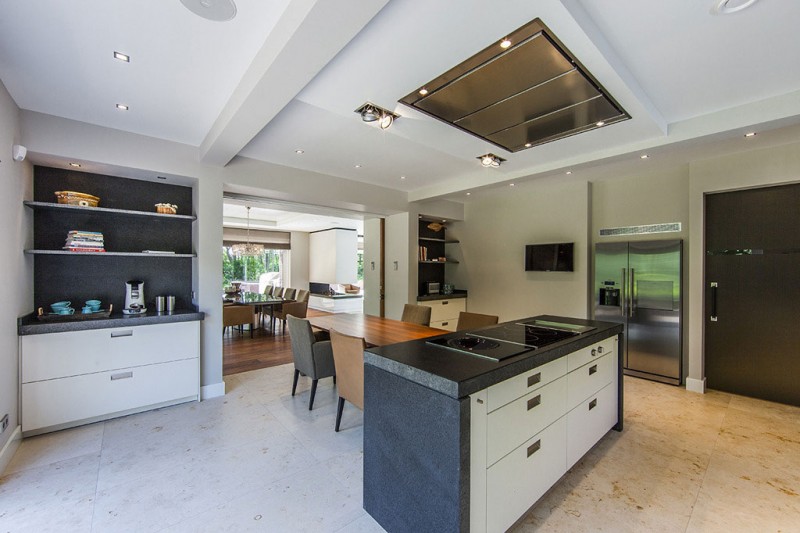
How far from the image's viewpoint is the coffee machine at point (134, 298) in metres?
3.37

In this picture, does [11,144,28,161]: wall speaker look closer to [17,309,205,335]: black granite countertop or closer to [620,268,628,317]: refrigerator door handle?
[17,309,205,335]: black granite countertop

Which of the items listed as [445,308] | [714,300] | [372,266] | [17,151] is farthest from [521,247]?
[17,151]

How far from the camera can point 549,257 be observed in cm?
497

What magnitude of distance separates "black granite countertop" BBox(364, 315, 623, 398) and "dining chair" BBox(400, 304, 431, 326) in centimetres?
215

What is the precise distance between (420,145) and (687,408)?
367cm

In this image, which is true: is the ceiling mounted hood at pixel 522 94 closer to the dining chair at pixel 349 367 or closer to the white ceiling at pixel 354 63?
the white ceiling at pixel 354 63

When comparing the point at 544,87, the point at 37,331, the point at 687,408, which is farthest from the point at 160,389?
the point at 687,408

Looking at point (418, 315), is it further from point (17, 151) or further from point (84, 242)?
point (17, 151)

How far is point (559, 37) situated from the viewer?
5.65 feet

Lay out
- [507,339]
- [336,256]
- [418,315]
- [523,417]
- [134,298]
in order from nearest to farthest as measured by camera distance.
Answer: [523,417]
[507,339]
[134,298]
[418,315]
[336,256]

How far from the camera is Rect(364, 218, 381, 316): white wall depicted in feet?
19.4

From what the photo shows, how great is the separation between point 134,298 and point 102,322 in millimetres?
489

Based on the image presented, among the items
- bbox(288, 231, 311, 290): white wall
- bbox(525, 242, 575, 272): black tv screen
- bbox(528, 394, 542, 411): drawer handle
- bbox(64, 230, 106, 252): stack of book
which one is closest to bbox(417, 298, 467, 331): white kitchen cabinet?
bbox(525, 242, 575, 272): black tv screen

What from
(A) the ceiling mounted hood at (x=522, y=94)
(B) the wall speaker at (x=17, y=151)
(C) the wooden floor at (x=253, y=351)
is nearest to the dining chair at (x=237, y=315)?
(C) the wooden floor at (x=253, y=351)
